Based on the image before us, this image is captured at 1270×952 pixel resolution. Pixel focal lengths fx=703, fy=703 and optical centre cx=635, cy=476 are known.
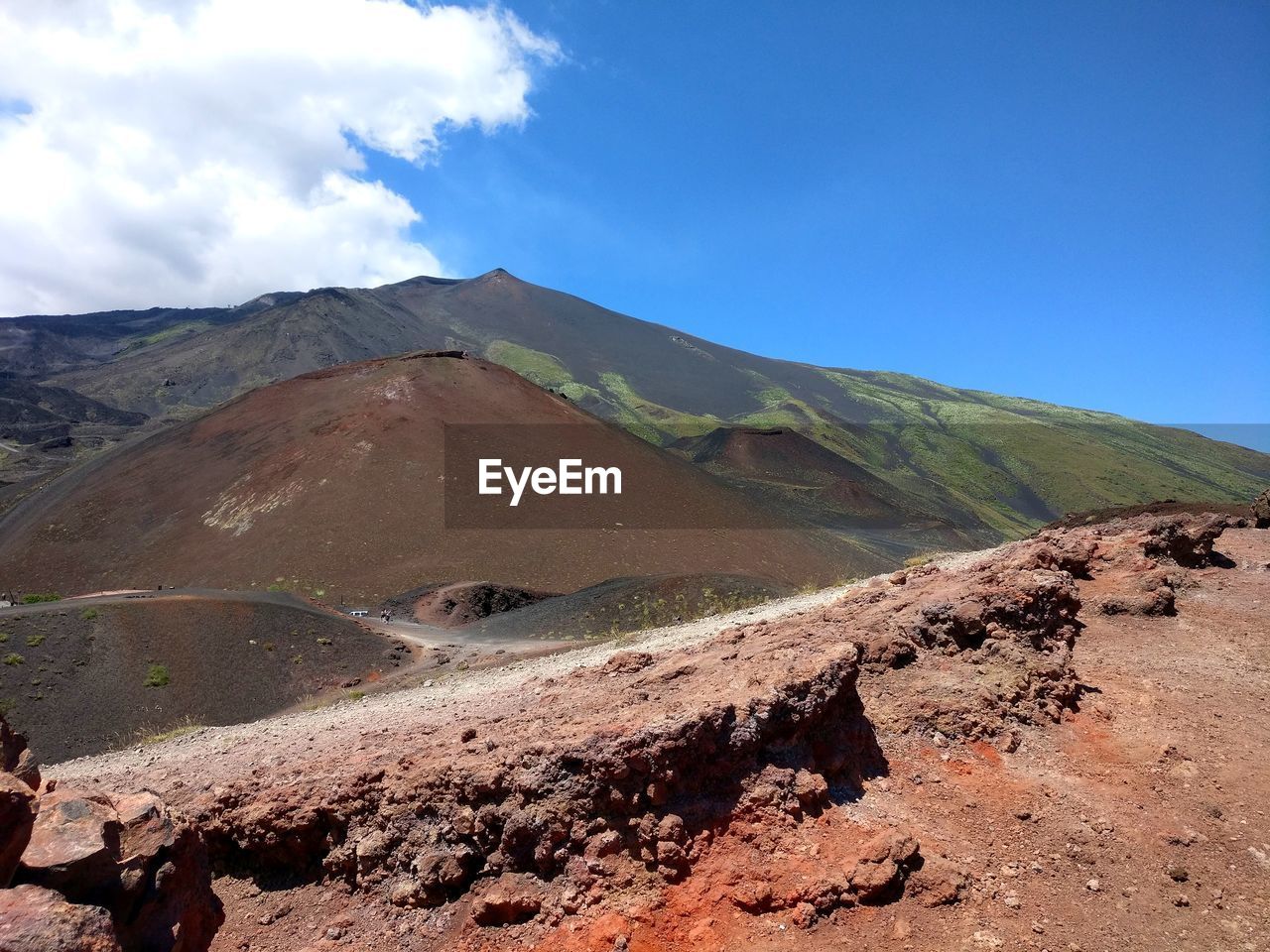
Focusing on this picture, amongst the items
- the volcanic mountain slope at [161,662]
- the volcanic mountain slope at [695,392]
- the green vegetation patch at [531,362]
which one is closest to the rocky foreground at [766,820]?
the volcanic mountain slope at [161,662]

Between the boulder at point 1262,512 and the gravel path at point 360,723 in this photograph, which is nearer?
the gravel path at point 360,723

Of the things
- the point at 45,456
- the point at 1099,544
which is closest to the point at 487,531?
the point at 1099,544

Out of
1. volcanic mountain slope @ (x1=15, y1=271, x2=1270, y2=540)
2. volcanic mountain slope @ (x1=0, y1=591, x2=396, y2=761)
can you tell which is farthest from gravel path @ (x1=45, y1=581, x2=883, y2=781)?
volcanic mountain slope @ (x1=15, y1=271, x2=1270, y2=540)

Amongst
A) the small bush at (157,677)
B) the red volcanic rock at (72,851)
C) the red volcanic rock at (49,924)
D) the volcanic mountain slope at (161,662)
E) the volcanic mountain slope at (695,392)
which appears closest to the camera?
the red volcanic rock at (49,924)

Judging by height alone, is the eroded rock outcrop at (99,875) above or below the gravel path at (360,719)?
above

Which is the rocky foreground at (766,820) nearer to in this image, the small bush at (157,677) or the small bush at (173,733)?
the small bush at (173,733)
